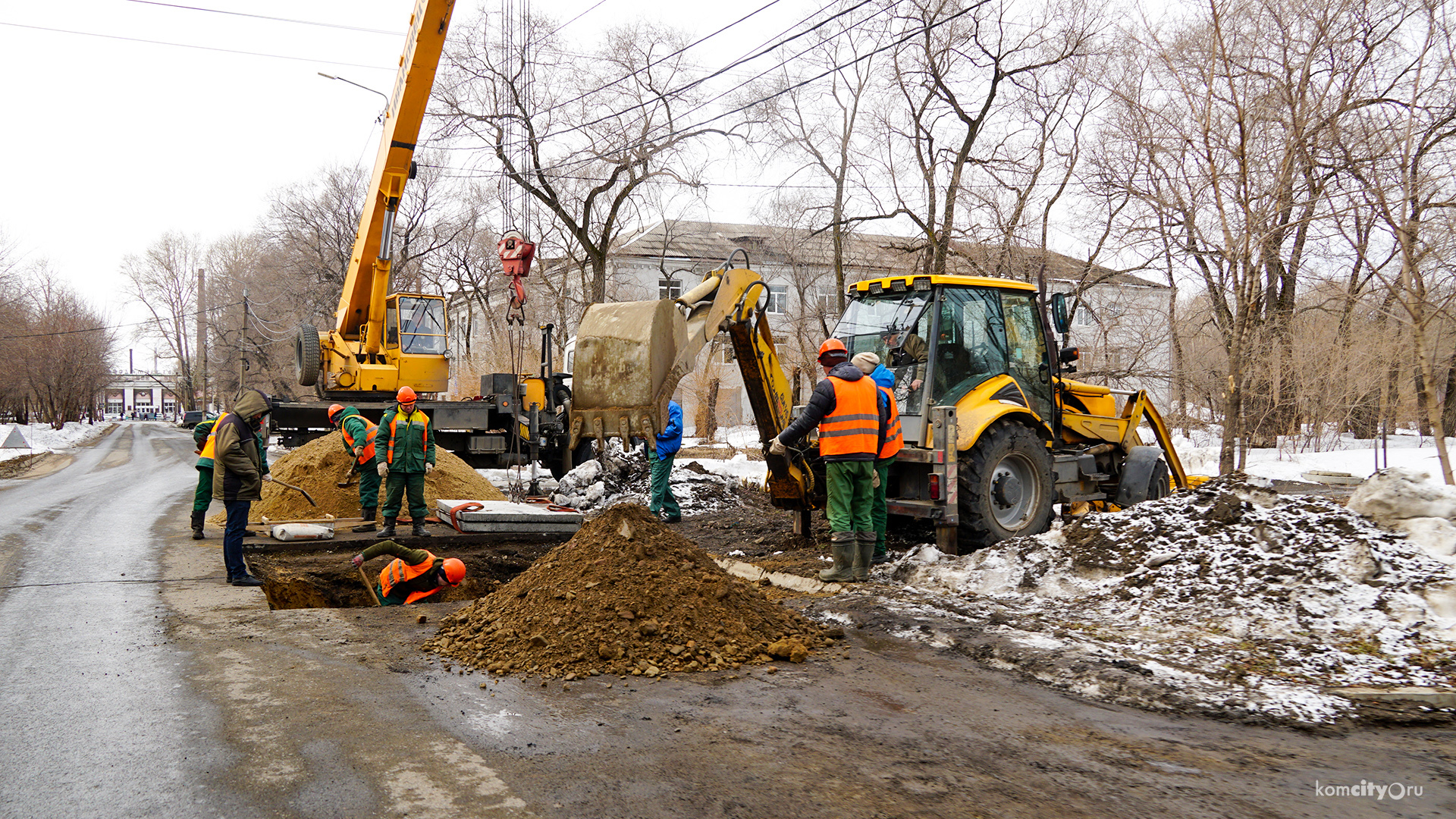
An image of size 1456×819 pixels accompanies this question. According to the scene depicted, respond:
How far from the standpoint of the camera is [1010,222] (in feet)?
72.5

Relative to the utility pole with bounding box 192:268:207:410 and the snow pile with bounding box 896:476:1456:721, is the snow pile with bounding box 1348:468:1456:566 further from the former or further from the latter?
the utility pole with bounding box 192:268:207:410

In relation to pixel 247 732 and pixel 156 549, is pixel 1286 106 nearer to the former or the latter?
pixel 247 732

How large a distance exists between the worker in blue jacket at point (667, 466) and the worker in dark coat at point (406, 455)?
8.77 feet

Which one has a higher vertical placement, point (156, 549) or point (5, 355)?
point (5, 355)

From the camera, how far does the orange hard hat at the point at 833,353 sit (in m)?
7.52

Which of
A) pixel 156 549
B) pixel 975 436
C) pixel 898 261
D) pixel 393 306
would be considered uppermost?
pixel 898 261

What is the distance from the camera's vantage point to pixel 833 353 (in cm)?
755

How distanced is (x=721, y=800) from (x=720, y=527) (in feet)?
26.8

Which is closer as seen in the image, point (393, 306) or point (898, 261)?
point (393, 306)

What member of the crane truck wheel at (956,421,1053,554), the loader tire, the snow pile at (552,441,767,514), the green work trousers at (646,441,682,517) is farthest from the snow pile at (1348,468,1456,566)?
the snow pile at (552,441,767,514)

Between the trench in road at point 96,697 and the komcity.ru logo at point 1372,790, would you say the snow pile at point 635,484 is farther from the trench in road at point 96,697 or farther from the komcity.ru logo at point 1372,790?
the komcity.ru logo at point 1372,790

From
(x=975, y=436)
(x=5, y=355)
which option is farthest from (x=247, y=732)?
(x=5, y=355)

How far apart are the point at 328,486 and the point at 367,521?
1.83 meters

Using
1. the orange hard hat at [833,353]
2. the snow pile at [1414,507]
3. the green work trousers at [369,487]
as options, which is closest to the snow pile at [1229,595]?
the snow pile at [1414,507]
